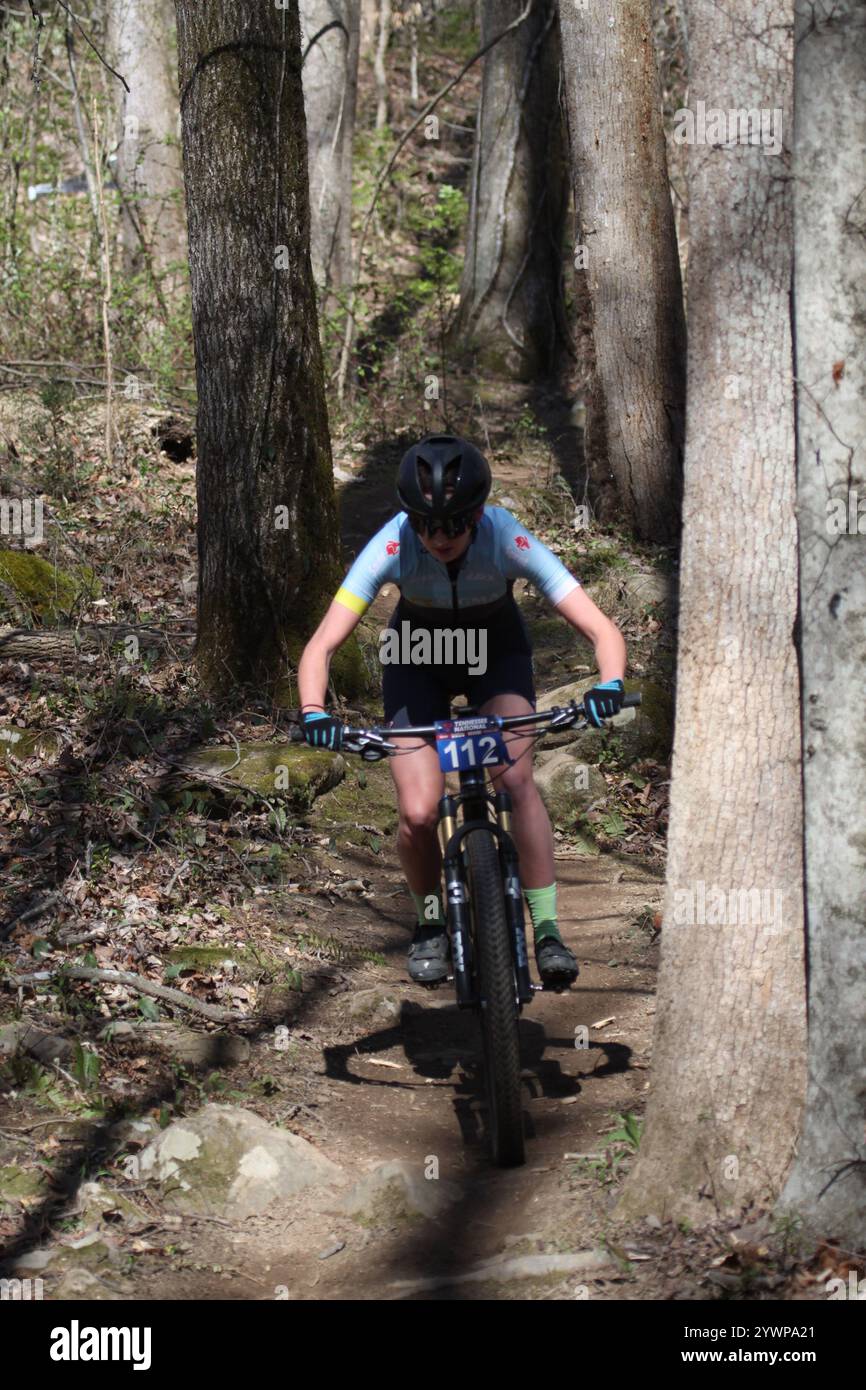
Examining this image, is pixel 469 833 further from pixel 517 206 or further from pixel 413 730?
pixel 517 206

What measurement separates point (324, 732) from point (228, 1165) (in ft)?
4.75

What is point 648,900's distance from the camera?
289 inches

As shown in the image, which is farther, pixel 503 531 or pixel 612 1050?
pixel 612 1050

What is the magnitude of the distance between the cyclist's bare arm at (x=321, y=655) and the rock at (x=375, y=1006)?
1787 millimetres

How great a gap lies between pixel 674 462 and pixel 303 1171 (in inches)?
328

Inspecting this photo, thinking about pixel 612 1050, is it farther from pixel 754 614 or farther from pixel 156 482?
pixel 156 482

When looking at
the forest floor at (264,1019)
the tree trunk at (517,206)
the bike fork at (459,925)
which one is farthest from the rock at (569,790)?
the tree trunk at (517,206)

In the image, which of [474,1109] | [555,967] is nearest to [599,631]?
[555,967]

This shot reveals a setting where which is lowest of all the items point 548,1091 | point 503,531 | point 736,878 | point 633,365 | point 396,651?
point 548,1091

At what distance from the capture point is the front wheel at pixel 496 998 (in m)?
4.36

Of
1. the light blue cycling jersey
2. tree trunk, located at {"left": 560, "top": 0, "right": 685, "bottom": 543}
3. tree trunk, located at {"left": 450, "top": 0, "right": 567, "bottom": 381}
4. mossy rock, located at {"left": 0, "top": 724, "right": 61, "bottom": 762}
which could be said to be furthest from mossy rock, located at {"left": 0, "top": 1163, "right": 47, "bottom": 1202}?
tree trunk, located at {"left": 450, "top": 0, "right": 567, "bottom": 381}

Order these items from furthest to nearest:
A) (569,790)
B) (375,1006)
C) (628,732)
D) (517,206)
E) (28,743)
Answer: (517,206), (628,732), (569,790), (28,743), (375,1006)

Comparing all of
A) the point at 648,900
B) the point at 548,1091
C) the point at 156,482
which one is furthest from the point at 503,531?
the point at 156,482

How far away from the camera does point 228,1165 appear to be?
4477 mm
